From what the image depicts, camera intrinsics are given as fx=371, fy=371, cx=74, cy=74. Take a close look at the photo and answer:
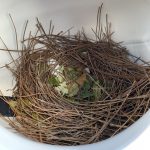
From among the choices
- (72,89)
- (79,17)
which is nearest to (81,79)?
(72,89)

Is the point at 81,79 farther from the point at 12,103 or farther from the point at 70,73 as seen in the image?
the point at 12,103

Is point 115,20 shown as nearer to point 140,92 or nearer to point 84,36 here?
point 84,36

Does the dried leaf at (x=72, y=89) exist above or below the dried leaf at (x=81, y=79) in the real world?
below

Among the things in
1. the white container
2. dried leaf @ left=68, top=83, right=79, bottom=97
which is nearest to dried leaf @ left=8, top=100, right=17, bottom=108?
the white container

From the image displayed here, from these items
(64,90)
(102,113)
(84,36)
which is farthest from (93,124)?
(84,36)

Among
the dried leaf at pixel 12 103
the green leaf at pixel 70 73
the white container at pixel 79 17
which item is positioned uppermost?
the white container at pixel 79 17

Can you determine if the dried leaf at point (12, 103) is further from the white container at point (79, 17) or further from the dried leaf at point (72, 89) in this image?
the dried leaf at point (72, 89)

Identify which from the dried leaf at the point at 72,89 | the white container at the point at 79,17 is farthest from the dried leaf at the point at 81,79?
the white container at the point at 79,17

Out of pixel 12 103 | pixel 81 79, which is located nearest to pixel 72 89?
pixel 81 79

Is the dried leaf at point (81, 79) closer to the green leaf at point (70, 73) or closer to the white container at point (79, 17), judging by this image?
the green leaf at point (70, 73)

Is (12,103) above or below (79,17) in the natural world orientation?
below

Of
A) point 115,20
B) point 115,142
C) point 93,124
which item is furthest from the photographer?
point 115,20
